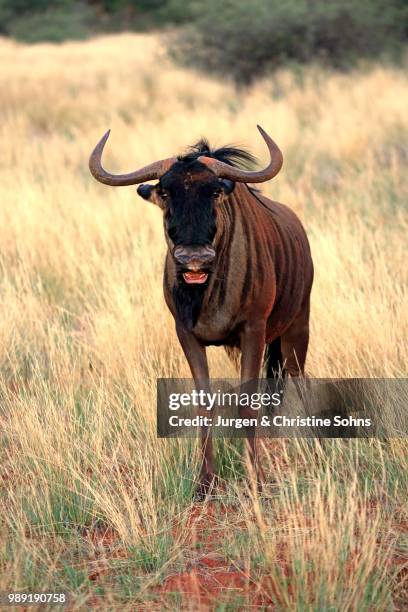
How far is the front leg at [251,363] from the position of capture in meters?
4.59

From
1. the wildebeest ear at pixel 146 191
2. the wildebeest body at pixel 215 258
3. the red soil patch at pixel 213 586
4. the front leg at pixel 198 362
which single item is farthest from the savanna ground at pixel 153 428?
the wildebeest ear at pixel 146 191

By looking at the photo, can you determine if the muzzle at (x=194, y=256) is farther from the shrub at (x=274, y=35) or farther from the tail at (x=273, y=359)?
the shrub at (x=274, y=35)

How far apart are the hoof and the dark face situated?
87 cm

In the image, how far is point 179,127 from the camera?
47.7 feet

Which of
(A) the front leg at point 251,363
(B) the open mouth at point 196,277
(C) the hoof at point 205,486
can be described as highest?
(B) the open mouth at point 196,277

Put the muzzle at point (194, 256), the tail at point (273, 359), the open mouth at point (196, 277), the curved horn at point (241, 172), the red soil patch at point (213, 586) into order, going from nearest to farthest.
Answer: the red soil patch at point (213, 586)
the muzzle at point (194, 256)
the open mouth at point (196, 277)
the curved horn at point (241, 172)
the tail at point (273, 359)

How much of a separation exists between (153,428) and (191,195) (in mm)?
1149

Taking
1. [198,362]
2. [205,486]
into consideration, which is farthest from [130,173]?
[205,486]

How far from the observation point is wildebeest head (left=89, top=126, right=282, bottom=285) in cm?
414

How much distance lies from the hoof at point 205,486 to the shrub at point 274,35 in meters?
17.5

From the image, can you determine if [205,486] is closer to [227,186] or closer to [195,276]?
[195,276]

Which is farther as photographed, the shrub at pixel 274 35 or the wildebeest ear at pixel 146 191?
the shrub at pixel 274 35

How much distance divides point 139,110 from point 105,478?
47.9 ft

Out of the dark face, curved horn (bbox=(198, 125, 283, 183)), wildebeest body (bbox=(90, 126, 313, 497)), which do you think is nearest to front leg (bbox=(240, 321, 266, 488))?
wildebeest body (bbox=(90, 126, 313, 497))
